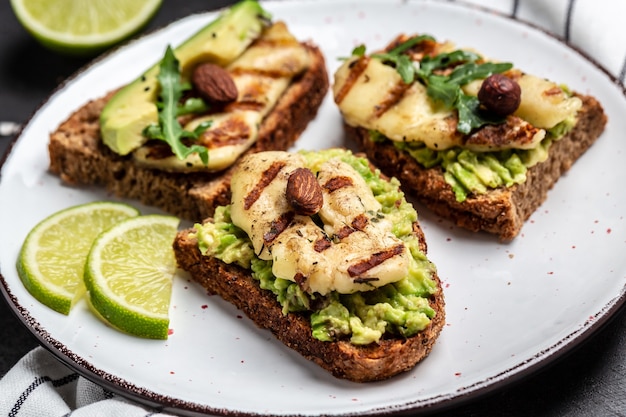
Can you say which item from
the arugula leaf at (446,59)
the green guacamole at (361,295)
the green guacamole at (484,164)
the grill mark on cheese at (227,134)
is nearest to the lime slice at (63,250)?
the grill mark on cheese at (227,134)

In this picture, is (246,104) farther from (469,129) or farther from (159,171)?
(469,129)

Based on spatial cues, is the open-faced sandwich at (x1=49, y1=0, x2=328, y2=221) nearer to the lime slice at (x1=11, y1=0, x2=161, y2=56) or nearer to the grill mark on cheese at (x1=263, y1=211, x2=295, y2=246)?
the grill mark on cheese at (x1=263, y1=211, x2=295, y2=246)

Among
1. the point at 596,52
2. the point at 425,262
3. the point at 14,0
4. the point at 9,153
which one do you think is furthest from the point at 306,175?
the point at 14,0

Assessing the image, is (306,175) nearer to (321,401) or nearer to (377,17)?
(321,401)

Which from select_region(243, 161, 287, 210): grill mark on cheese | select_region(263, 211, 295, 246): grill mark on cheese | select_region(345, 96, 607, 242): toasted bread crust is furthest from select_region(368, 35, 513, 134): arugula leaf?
select_region(263, 211, 295, 246): grill mark on cheese

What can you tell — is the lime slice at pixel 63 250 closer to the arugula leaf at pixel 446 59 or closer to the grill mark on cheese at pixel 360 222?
the grill mark on cheese at pixel 360 222

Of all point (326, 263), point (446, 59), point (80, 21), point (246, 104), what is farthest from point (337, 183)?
point (80, 21)
